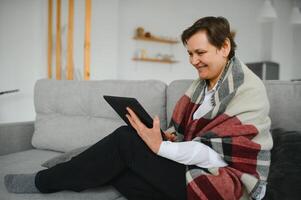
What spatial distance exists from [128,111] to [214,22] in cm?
48

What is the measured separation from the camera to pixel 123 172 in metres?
1.22

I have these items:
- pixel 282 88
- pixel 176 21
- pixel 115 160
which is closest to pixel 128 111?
pixel 115 160

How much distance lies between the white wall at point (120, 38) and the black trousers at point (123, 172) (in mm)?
2234

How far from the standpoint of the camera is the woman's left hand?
1096 millimetres

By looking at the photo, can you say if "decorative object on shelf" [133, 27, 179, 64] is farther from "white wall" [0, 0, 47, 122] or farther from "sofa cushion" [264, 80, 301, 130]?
"sofa cushion" [264, 80, 301, 130]

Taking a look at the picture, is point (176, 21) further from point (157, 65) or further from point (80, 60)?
point (80, 60)

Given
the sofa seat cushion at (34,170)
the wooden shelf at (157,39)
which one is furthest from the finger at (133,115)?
the wooden shelf at (157,39)

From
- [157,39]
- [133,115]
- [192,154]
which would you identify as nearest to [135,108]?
[133,115]

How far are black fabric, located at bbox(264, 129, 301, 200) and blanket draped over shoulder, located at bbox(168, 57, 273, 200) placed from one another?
0.05m

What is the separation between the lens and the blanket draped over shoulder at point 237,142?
40.4 inches

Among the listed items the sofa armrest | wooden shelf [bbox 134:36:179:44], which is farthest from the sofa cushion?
wooden shelf [bbox 134:36:179:44]

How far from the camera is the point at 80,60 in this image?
330 cm

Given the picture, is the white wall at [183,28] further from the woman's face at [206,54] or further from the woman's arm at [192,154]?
the woman's arm at [192,154]

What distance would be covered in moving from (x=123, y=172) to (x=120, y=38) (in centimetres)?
304
